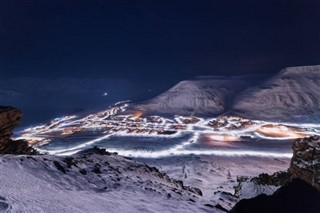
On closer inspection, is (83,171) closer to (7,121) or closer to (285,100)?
(7,121)

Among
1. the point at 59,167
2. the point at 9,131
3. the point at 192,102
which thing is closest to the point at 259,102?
the point at 192,102

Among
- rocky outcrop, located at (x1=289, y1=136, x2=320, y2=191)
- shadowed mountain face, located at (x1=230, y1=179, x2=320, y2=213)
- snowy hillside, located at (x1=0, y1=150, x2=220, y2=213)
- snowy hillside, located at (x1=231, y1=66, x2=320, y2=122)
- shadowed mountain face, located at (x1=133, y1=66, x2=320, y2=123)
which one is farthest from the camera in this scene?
shadowed mountain face, located at (x1=133, y1=66, x2=320, y2=123)

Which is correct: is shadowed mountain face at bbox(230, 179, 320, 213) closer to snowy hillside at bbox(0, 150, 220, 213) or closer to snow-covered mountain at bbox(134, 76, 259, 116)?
snowy hillside at bbox(0, 150, 220, 213)

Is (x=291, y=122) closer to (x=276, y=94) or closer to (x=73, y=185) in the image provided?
(x=276, y=94)

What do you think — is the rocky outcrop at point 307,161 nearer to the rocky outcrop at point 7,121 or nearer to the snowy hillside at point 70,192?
the snowy hillside at point 70,192

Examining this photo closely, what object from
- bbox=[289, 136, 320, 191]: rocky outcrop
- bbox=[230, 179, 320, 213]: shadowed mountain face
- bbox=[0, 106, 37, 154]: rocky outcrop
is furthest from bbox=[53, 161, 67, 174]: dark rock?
bbox=[289, 136, 320, 191]: rocky outcrop

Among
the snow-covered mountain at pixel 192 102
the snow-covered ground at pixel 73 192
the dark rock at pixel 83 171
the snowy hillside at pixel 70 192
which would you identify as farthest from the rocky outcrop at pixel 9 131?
the snow-covered mountain at pixel 192 102
